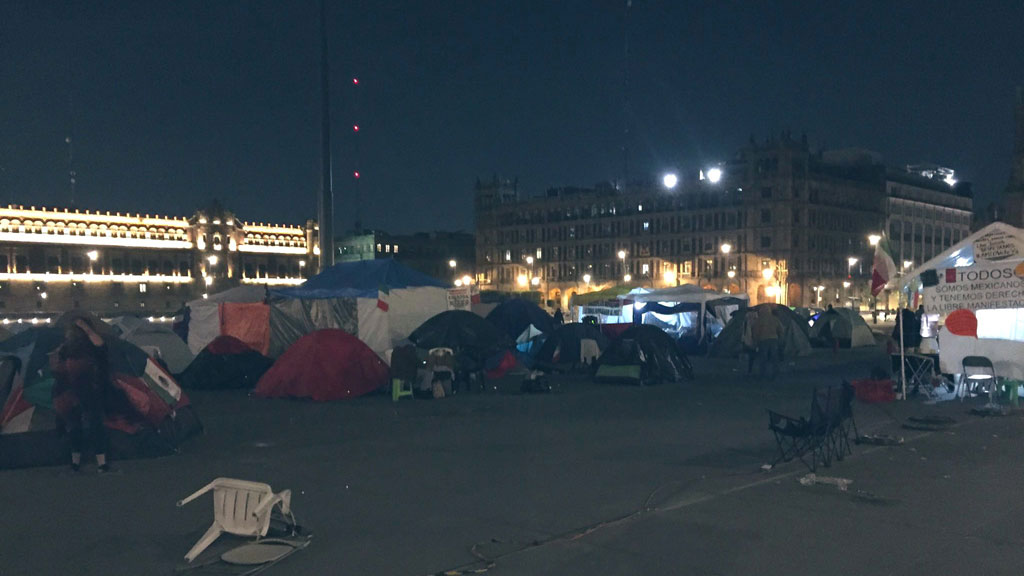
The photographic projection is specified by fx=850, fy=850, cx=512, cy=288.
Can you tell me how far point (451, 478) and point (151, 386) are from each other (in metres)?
4.65

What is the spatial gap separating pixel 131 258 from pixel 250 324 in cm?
8770

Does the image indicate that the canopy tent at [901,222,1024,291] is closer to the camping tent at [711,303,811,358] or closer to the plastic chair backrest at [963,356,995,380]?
the plastic chair backrest at [963,356,995,380]

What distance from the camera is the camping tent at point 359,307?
25078mm

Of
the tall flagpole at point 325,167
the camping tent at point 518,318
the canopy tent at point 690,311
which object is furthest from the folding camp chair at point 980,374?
the tall flagpole at point 325,167

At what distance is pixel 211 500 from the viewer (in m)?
8.51

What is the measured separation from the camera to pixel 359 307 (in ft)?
82.6

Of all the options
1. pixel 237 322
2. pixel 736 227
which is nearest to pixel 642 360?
pixel 237 322

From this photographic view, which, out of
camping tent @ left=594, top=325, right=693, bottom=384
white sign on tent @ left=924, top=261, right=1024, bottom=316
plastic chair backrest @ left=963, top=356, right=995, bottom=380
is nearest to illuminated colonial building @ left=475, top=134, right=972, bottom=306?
camping tent @ left=594, top=325, right=693, bottom=384

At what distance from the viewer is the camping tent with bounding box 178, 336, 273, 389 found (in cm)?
1931

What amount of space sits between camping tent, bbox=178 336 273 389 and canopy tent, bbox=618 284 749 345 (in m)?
15.3

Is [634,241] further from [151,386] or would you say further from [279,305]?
Result: [151,386]

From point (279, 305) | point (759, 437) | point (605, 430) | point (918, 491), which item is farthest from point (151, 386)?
point (279, 305)

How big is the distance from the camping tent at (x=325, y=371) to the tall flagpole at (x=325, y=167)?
1443 cm

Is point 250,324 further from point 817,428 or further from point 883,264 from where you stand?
point 817,428
